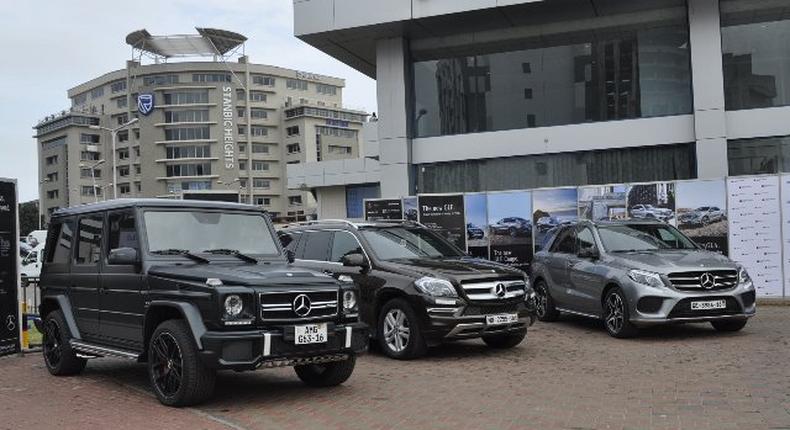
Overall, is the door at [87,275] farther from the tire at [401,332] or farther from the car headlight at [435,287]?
the car headlight at [435,287]

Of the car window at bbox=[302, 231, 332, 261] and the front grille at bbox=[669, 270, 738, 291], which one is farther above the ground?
the car window at bbox=[302, 231, 332, 261]

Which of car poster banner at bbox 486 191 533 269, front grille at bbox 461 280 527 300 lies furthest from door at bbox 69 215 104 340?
car poster banner at bbox 486 191 533 269

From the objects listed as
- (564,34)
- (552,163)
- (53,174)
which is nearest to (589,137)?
(552,163)

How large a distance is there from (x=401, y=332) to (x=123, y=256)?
12.1 feet

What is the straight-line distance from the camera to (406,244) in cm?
1075

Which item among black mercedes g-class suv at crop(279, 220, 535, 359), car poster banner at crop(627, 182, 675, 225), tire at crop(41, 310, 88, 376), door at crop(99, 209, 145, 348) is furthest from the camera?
car poster banner at crop(627, 182, 675, 225)

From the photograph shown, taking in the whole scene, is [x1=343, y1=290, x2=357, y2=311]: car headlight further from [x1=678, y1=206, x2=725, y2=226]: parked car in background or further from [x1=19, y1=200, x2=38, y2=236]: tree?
[x1=19, y1=200, x2=38, y2=236]: tree

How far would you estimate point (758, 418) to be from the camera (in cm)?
618

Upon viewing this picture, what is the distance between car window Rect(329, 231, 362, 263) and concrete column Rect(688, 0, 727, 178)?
1311 cm

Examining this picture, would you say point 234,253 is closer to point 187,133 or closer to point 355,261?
point 355,261

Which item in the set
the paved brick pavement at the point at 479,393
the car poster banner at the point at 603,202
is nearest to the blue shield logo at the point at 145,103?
the car poster banner at the point at 603,202

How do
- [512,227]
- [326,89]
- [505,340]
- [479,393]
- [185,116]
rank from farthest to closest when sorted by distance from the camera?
[326,89] → [185,116] → [512,227] → [505,340] → [479,393]

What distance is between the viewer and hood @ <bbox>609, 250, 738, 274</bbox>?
35.0ft

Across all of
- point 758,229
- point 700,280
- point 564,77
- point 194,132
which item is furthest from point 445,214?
point 194,132
